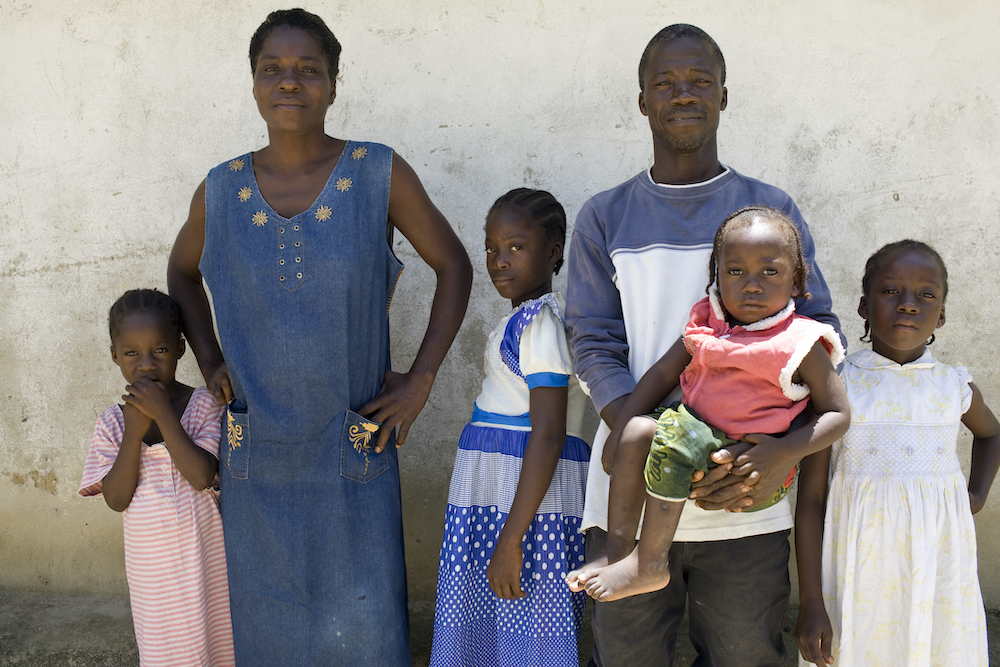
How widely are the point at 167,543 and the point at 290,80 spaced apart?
1356 mm

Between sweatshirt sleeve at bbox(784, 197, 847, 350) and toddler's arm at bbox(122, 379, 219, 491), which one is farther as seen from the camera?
toddler's arm at bbox(122, 379, 219, 491)

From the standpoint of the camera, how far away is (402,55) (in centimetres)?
300

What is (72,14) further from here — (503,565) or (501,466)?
(503,565)

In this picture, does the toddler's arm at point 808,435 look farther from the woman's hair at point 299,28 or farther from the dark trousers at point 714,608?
the woman's hair at point 299,28

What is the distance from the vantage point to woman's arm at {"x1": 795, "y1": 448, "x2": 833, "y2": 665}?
2.01m

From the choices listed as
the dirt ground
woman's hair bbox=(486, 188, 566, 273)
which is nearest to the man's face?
woman's hair bbox=(486, 188, 566, 273)

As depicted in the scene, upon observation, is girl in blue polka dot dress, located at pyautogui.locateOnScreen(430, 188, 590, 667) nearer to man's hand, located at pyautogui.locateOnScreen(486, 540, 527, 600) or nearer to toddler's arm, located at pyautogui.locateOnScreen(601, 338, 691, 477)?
man's hand, located at pyautogui.locateOnScreen(486, 540, 527, 600)

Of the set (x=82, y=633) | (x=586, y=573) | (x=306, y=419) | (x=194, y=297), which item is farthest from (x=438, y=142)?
(x=82, y=633)

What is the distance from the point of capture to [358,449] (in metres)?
2.18

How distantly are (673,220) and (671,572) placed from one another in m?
0.88

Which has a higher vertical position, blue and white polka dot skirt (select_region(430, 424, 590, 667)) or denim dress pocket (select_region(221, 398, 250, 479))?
denim dress pocket (select_region(221, 398, 250, 479))

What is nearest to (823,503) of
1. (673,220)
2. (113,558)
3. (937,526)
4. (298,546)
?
(937,526)

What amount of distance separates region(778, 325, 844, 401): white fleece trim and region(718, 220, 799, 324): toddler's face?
0.37 ft

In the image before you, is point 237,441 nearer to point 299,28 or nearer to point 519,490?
point 519,490
